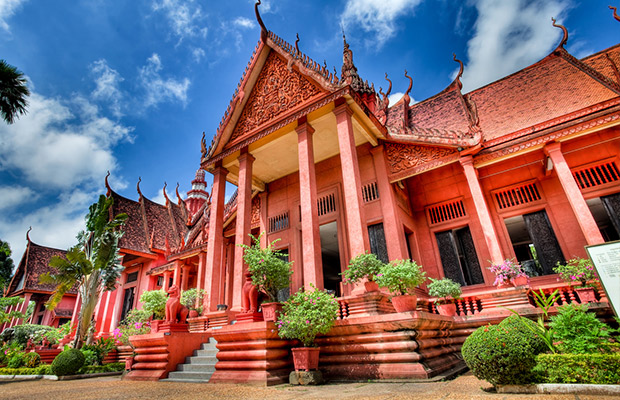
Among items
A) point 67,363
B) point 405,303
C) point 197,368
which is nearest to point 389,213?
point 405,303

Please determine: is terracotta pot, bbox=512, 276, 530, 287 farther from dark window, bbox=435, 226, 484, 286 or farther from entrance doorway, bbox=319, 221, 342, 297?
entrance doorway, bbox=319, 221, 342, 297

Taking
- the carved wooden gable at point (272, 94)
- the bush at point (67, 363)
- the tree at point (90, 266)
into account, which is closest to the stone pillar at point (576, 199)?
the carved wooden gable at point (272, 94)

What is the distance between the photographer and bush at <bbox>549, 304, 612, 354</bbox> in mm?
2867

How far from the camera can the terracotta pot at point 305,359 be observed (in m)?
4.26

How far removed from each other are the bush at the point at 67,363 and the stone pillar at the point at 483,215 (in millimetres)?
10039

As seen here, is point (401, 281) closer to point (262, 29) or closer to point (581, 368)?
point (581, 368)

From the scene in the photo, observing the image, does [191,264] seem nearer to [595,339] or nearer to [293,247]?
[293,247]

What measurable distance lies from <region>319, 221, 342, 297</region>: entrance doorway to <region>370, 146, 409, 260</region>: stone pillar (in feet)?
6.31

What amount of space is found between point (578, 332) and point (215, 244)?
314 inches

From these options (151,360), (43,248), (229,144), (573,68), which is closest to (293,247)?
(229,144)

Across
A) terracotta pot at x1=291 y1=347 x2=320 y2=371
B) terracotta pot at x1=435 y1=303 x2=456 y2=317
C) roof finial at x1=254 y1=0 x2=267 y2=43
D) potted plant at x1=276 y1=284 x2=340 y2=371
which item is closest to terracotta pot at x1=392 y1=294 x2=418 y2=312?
potted plant at x1=276 y1=284 x2=340 y2=371

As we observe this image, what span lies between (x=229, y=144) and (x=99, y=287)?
21.0ft

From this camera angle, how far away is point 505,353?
9.21ft

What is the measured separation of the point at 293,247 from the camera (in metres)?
10.5
